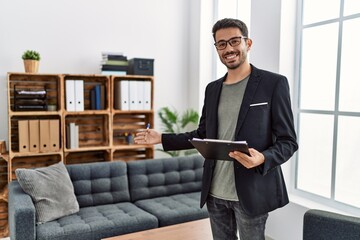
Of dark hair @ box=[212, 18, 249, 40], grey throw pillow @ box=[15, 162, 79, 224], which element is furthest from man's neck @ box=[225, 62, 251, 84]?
grey throw pillow @ box=[15, 162, 79, 224]

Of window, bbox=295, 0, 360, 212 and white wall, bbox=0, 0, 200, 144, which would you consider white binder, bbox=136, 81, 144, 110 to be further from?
window, bbox=295, 0, 360, 212

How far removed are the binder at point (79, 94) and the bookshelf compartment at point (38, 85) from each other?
182 millimetres

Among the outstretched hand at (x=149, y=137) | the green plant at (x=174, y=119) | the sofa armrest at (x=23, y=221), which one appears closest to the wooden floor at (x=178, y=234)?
the sofa armrest at (x=23, y=221)

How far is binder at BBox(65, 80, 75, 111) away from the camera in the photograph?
11.8 ft

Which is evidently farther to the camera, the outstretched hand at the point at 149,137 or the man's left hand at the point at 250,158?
the outstretched hand at the point at 149,137

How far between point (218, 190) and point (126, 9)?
10.4 ft

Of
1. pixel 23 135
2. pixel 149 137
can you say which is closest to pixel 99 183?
pixel 23 135

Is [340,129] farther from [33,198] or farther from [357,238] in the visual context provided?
[33,198]

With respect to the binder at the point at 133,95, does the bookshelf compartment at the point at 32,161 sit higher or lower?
lower

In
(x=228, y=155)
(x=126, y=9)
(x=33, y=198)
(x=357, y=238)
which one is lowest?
(x=33, y=198)

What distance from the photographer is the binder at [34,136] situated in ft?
11.2

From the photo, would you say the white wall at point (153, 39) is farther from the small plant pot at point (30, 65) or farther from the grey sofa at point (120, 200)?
the grey sofa at point (120, 200)

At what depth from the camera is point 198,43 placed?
441 cm

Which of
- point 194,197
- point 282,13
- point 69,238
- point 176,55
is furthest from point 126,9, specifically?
point 69,238
